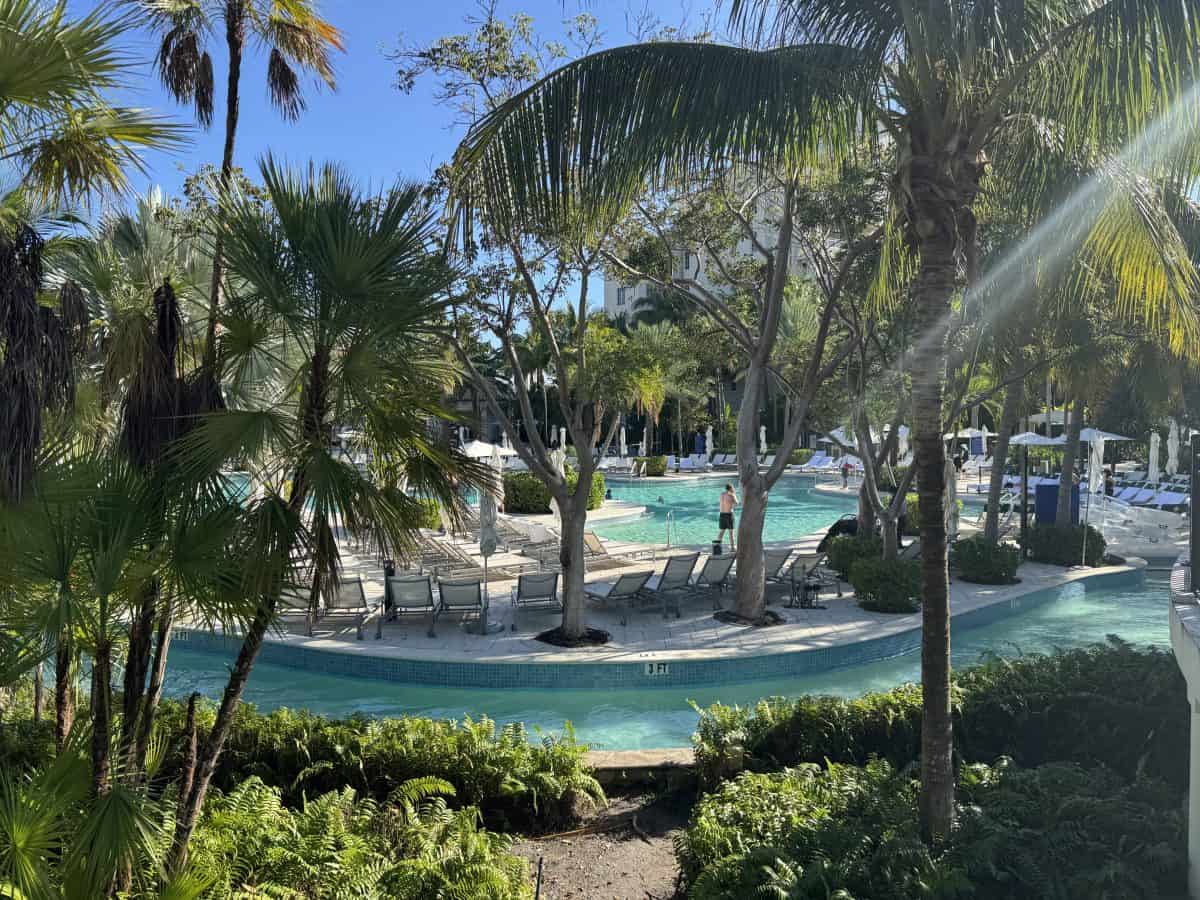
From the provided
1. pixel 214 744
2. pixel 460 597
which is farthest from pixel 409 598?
pixel 214 744

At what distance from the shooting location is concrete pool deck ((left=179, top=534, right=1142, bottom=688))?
33.8 ft

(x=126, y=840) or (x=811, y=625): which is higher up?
(x=126, y=840)

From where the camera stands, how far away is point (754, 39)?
4.74m

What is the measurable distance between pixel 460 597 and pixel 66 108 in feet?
29.2

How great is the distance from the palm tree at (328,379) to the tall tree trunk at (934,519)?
2.60m

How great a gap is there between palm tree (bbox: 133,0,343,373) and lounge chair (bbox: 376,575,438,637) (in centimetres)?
639

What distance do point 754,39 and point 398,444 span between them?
2980 mm

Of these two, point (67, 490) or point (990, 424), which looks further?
point (990, 424)

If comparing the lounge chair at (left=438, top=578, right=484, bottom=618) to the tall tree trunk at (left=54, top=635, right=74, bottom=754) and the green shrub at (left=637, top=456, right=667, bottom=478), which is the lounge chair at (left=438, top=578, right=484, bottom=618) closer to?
the tall tree trunk at (left=54, top=635, right=74, bottom=754)

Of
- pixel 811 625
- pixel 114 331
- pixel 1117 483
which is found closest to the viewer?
pixel 114 331

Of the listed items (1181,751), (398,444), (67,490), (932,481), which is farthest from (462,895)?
(1181,751)

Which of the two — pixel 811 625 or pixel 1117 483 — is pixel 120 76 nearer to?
pixel 811 625

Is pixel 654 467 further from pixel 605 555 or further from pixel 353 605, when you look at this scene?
pixel 353 605

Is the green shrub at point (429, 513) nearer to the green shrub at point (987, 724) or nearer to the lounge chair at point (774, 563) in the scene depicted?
the green shrub at point (987, 724)
